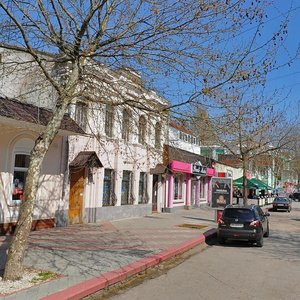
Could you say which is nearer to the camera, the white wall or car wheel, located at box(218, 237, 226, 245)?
the white wall

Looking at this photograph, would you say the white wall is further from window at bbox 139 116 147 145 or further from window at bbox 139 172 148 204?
window at bbox 139 172 148 204

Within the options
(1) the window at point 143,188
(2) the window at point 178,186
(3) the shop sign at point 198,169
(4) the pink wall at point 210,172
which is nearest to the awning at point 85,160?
(1) the window at point 143,188

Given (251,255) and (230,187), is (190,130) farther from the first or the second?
(230,187)

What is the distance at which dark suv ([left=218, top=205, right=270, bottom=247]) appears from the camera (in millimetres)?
14211

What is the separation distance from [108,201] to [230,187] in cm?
973

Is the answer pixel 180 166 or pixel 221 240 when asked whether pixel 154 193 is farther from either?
pixel 221 240

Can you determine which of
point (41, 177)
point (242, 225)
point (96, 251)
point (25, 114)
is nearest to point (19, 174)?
point (41, 177)

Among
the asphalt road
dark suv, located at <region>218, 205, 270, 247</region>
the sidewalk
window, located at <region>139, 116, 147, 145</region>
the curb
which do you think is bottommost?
the asphalt road

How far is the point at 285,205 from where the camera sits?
3969 cm

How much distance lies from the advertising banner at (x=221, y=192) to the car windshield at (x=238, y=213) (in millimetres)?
11040

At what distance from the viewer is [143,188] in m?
23.4

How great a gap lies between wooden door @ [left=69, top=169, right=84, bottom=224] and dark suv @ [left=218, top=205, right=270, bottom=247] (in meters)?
6.41

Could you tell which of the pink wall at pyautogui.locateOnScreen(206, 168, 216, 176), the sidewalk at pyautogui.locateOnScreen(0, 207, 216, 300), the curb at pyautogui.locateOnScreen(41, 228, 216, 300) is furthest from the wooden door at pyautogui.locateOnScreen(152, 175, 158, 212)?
the curb at pyautogui.locateOnScreen(41, 228, 216, 300)

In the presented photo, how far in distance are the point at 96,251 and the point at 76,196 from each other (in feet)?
22.2
